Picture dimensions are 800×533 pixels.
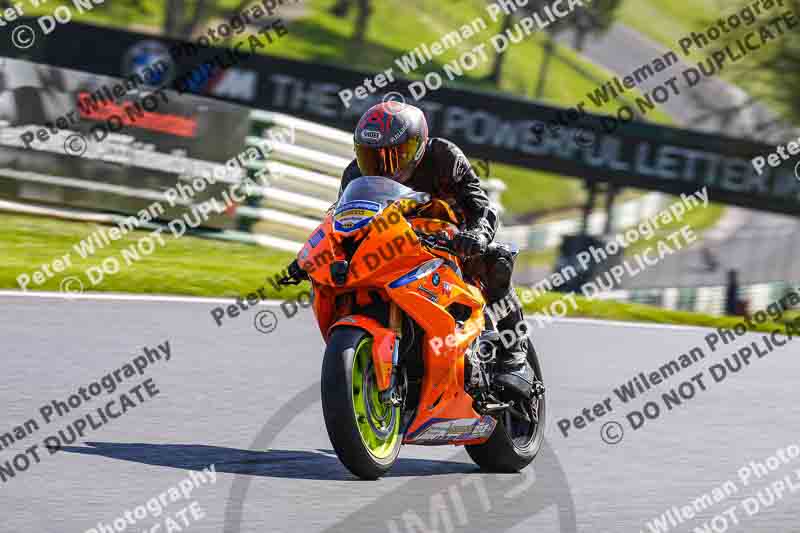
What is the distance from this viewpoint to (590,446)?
765cm

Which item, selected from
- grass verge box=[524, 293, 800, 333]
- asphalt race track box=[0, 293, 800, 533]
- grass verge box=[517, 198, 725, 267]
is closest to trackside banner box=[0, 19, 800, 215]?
grass verge box=[517, 198, 725, 267]

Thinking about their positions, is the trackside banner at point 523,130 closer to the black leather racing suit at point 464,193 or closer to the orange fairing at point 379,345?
the black leather racing suit at point 464,193

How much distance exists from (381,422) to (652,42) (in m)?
66.1

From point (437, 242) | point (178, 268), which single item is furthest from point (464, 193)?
point (178, 268)

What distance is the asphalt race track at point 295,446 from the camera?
5605 millimetres

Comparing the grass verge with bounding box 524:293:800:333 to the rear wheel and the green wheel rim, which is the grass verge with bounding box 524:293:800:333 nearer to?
the rear wheel

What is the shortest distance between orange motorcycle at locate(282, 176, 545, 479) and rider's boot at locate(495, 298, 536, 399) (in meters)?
0.14

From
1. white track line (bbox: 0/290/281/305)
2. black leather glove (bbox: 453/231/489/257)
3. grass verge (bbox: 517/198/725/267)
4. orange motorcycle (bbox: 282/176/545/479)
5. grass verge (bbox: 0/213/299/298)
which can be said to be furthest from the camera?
grass verge (bbox: 517/198/725/267)

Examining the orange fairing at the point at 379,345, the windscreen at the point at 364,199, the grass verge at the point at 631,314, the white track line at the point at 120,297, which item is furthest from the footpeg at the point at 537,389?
the grass verge at the point at 631,314

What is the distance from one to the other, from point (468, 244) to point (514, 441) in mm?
1270

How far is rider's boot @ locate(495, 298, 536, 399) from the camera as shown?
22.1 ft

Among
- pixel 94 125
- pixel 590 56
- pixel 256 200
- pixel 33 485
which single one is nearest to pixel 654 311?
pixel 256 200

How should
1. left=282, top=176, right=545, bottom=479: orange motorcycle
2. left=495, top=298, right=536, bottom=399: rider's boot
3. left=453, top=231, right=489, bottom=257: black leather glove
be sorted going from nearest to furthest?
left=282, top=176, right=545, bottom=479: orange motorcycle
left=453, top=231, right=489, bottom=257: black leather glove
left=495, top=298, right=536, bottom=399: rider's boot

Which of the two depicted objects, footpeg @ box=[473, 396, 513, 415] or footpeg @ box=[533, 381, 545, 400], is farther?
footpeg @ box=[533, 381, 545, 400]
